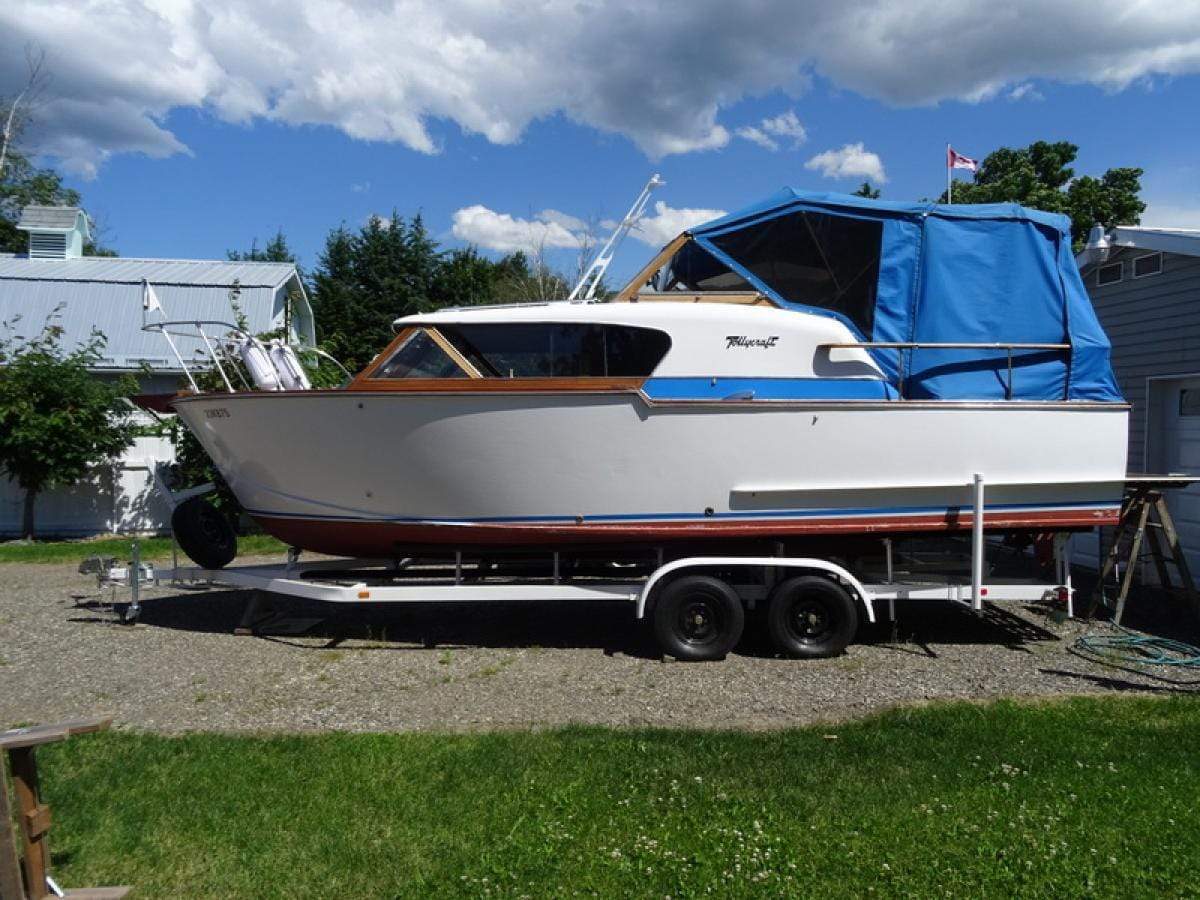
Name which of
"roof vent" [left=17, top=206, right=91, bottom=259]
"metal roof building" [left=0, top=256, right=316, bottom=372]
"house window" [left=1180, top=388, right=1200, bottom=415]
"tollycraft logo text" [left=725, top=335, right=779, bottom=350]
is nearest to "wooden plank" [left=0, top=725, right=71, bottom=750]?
"tollycraft logo text" [left=725, top=335, right=779, bottom=350]

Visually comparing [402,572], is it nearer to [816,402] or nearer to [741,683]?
[741,683]

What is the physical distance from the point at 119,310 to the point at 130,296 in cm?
40

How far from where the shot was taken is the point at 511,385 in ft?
19.1

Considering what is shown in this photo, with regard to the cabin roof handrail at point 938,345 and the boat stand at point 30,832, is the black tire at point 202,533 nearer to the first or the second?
the boat stand at point 30,832

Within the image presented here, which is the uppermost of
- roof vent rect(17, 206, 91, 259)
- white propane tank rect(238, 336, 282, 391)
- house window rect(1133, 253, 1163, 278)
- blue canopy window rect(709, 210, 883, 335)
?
roof vent rect(17, 206, 91, 259)

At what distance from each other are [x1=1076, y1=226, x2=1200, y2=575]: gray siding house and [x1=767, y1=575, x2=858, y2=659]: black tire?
4.76 meters

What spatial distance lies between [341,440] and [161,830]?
120 inches

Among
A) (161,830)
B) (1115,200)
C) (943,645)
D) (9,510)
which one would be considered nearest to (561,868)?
(161,830)

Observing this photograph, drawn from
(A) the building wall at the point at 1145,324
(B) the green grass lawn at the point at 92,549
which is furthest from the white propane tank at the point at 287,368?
(A) the building wall at the point at 1145,324

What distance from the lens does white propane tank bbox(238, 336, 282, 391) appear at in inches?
255

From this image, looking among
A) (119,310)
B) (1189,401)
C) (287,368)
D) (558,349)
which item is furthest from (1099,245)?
(119,310)

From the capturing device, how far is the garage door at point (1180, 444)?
8.45 m

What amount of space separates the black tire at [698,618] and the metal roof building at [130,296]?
39.9ft

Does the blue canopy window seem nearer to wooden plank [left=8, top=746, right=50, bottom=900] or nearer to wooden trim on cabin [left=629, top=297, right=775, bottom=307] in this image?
wooden trim on cabin [left=629, top=297, right=775, bottom=307]
